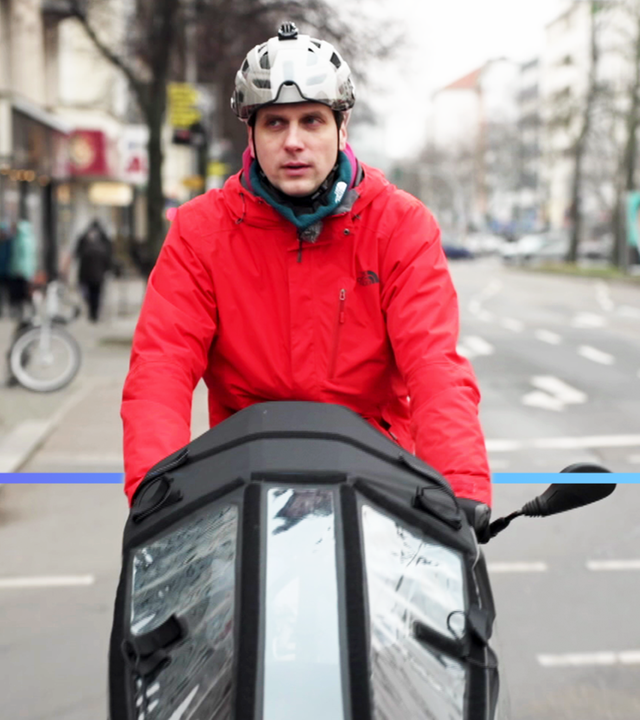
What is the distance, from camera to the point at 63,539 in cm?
645

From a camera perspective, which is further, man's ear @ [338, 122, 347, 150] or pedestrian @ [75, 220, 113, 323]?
pedestrian @ [75, 220, 113, 323]

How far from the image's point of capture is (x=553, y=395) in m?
12.4

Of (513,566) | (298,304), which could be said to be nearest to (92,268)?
(513,566)

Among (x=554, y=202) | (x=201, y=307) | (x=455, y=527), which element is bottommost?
(x=554, y=202)

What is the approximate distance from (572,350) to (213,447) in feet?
50.3

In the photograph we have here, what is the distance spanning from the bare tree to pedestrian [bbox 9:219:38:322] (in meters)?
1.93

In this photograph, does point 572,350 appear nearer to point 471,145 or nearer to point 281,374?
point 281,374

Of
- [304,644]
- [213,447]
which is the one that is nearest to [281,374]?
[213,447]

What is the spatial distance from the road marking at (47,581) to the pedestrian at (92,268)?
16.0 m

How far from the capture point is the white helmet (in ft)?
8.20

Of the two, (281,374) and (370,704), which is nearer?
(370,704)

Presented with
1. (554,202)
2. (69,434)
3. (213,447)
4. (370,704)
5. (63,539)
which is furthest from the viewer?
(554,202)

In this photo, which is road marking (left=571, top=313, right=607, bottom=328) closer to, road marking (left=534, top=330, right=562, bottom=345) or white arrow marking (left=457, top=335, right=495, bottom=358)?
road marking (left=534, top=330, right=562, bottom=345)

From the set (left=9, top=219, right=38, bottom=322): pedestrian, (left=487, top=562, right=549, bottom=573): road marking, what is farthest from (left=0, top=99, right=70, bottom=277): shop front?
(left=487, top=562, right=549, bottom=573): road marking
